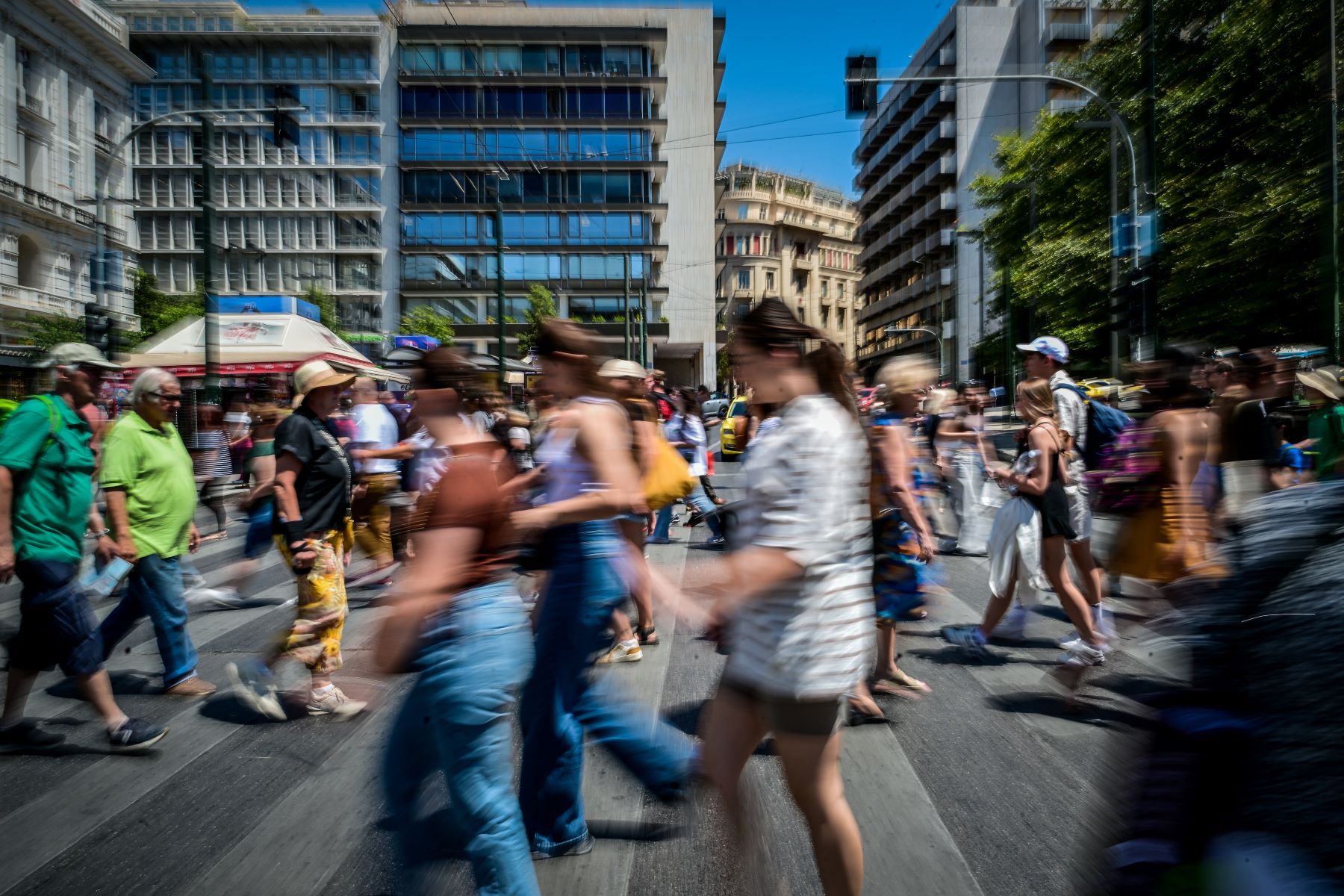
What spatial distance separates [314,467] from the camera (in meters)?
4.70

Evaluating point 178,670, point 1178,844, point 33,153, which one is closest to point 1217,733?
point 1178,844

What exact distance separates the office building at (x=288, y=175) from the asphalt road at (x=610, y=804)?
5832cm

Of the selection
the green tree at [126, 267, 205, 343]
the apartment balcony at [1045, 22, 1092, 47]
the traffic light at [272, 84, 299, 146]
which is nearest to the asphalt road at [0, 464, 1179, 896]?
the traffic light at [272, 84, 299, 146]

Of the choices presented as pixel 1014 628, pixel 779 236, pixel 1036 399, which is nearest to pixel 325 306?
pixel 779 236

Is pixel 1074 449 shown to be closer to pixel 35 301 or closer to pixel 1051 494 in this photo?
pixel 1051 494

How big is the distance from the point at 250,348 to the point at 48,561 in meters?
16.1

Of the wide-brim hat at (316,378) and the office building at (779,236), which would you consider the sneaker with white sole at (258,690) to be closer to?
the wide-brim hat at (316,378)

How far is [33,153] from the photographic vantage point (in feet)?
124

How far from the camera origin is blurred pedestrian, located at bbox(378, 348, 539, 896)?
223 centimetres

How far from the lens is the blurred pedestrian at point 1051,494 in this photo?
4977 millimetres

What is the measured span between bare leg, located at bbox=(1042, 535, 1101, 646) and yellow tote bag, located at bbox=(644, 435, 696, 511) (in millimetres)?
2224

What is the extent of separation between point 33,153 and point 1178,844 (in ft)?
156

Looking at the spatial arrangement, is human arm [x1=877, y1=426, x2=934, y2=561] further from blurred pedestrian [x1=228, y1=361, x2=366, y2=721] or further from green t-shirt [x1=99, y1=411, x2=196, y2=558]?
green t-shirt [x1=99, y1=411, x2=196, y2=558]

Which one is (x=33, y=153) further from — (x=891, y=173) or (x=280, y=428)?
(x=891, y=173)
